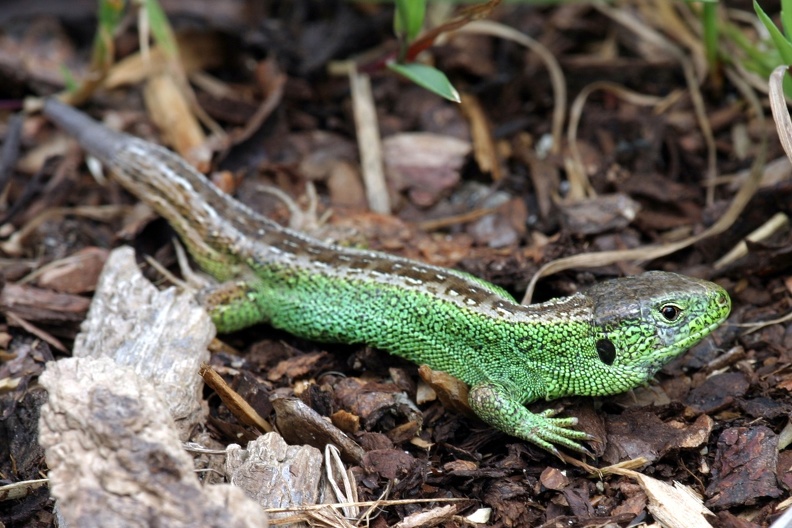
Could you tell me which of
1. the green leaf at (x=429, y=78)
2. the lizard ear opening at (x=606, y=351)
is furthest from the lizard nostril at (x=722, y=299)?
the green leaf at (x=429, y=78)

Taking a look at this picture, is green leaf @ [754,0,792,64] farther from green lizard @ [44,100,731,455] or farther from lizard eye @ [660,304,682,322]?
lizard eye @ [660,304,682,322]

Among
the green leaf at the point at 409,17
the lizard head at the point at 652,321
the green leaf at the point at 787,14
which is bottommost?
the lizard head at the point at 652,321

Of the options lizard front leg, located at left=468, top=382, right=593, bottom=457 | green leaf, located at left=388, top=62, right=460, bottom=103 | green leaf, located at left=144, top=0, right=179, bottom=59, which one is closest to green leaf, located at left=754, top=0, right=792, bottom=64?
green leaf, located at left=388, top=62, right=460, bottom=103

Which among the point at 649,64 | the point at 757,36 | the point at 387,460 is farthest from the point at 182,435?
the point at 757,36

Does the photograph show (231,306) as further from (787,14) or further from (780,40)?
(787,14)

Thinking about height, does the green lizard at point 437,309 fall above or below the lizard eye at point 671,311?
below

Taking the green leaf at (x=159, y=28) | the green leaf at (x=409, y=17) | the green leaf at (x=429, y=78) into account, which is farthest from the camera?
the green leaf at (x=159, y=28)

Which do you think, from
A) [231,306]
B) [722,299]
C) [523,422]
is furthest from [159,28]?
[722,299]

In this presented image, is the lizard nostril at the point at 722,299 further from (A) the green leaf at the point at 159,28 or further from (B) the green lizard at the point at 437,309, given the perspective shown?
(A) the green leaf at the point at 159,28

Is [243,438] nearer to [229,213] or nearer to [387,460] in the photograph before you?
[387,460]
